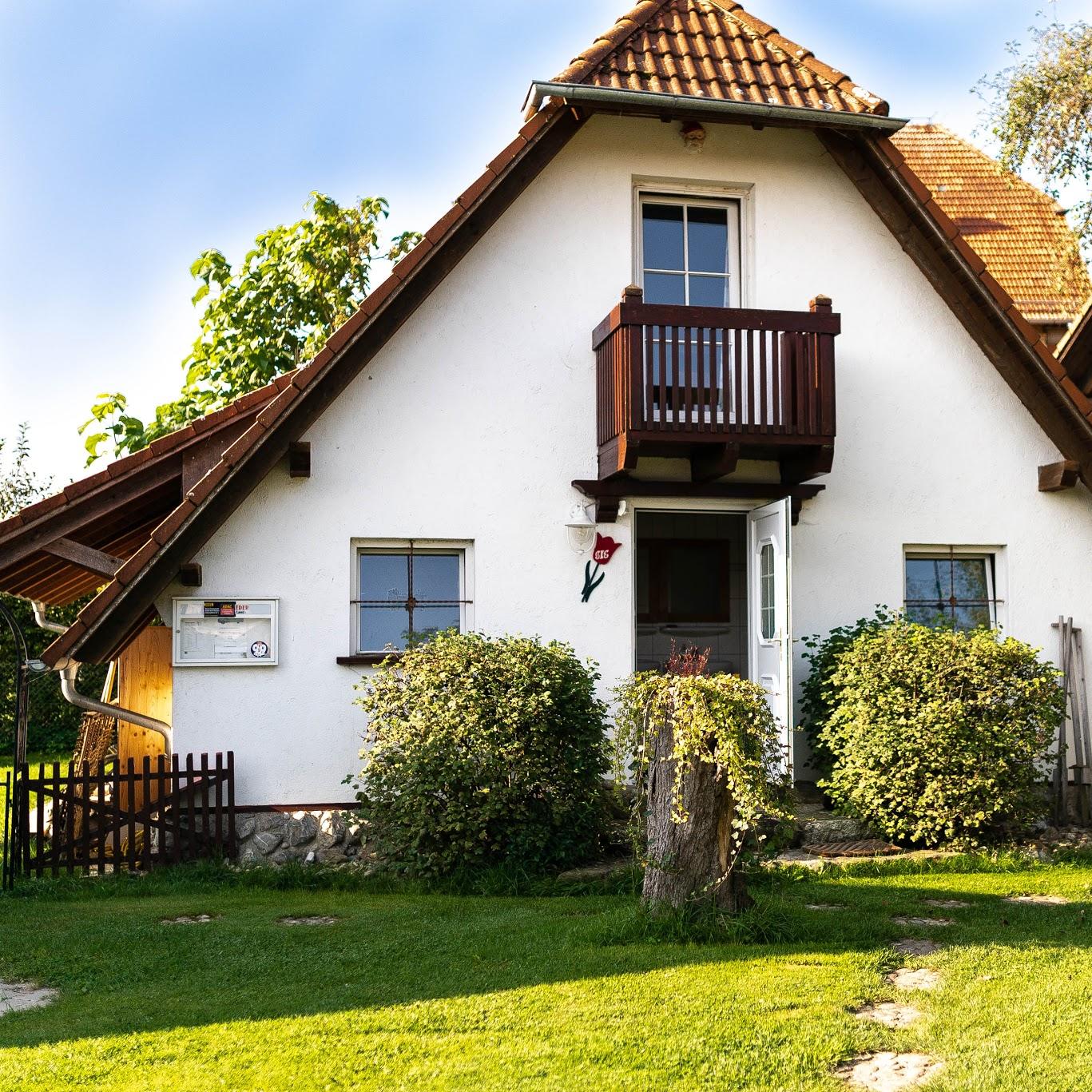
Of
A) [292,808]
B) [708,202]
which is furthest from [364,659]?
[708,202]

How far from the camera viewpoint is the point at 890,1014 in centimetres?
556

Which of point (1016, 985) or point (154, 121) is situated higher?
point (154, 121)

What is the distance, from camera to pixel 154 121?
49.6 ft

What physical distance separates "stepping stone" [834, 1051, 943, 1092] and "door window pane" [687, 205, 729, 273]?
7.69 metres

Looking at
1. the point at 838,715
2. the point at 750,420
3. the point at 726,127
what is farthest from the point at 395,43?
the point at 838,715

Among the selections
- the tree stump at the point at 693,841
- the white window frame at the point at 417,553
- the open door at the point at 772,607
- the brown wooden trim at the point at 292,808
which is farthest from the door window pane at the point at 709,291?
the tree stump at the point at 693,841

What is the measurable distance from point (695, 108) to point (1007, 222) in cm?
600

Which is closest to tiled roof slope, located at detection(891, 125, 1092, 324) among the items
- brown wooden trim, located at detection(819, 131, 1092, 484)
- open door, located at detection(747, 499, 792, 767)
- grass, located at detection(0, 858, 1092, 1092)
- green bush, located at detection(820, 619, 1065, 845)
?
brown wooden trim, located at detection(819, 131, 1092, 484)

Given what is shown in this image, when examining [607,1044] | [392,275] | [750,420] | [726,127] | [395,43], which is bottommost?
[607,1044]

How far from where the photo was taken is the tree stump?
6.70m

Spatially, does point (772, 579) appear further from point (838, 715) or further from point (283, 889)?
point (283, 889)

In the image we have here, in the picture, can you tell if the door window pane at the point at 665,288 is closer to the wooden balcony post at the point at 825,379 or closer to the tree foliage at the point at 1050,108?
the wooden balcony post at the point at 825,379

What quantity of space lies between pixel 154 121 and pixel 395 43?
13.8ft

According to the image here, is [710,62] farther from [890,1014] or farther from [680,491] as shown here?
[890,1014]
